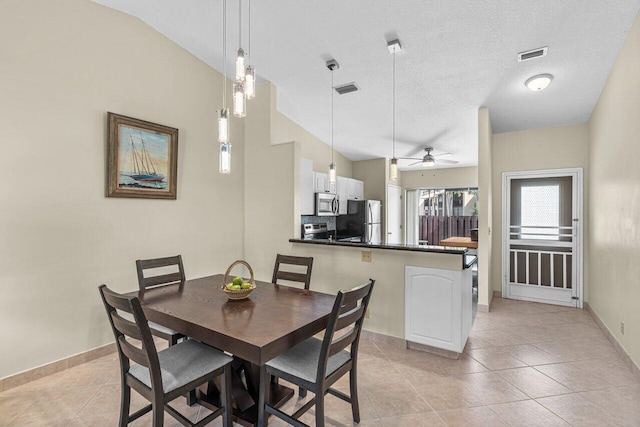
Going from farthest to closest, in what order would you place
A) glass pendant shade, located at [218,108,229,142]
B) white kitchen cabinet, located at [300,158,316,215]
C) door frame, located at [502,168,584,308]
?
white kitchen cabinet, located at [300,158,316,215] < door frame, located at [502,168,584,308] < glass pendant shade, located at [218,108,229,142]

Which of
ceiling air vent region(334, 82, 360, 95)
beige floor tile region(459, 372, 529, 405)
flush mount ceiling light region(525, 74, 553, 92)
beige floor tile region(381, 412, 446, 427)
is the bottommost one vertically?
beige floor tile region(381, 412, 446, 427)

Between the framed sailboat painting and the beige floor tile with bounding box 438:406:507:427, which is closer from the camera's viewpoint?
A: the beige floor tile with bounding box 438:406:507:427

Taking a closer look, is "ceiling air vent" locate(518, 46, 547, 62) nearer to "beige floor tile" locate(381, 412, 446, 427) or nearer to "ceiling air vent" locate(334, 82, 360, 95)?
"ceiling air vent" locate(334, 82, 360, 95)

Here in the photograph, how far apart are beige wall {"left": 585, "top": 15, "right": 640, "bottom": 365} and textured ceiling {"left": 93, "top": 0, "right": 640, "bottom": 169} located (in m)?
0.28

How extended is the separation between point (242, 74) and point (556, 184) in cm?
480

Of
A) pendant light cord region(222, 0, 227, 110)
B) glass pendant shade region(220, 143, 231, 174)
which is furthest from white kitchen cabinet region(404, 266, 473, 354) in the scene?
pendant light cord region(222, 0, 227, 110)

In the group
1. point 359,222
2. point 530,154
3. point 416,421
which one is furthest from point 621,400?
point 359,222

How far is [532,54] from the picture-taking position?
9.46 ft

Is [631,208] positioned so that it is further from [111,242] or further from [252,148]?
[111,242]

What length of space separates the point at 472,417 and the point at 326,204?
350cm

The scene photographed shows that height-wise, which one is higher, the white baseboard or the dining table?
the dining table

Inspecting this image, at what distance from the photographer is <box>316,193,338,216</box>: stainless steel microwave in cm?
488

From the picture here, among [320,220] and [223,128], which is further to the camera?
[320,220]

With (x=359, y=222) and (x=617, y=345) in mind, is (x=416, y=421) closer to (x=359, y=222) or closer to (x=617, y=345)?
(x=617, y=345)
